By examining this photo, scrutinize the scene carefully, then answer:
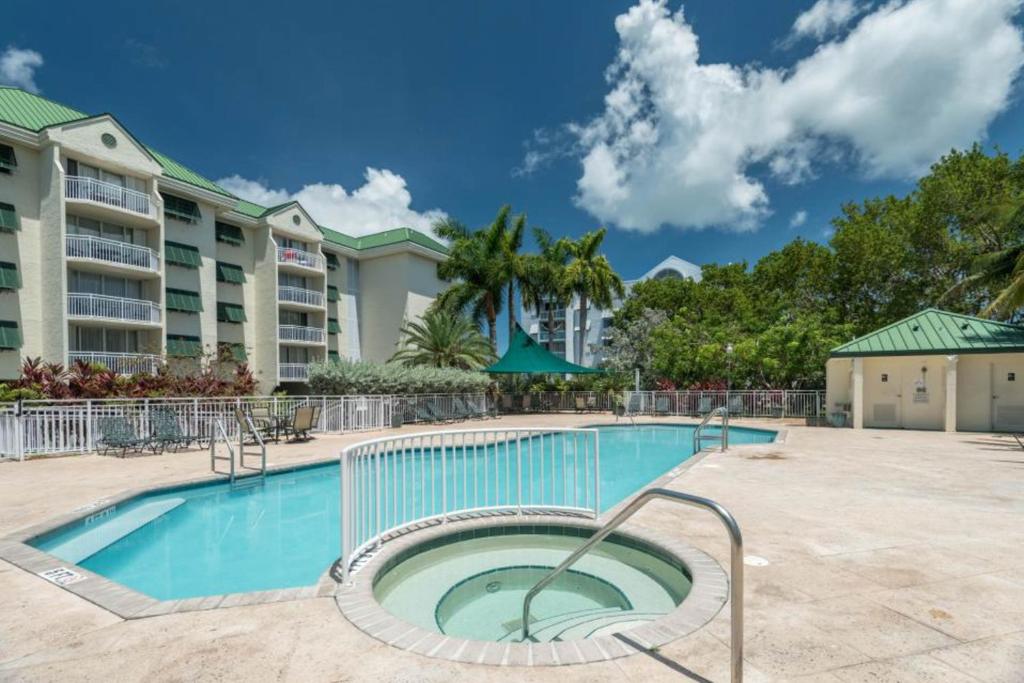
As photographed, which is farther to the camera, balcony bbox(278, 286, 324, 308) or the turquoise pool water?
balcony bbox(278, 286, 324, 308)

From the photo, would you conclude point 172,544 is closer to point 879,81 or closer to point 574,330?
point 879,81

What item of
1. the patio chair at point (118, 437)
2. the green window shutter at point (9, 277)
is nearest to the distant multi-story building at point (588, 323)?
the green window shutter at point (9, 277)

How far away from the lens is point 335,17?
472 inches

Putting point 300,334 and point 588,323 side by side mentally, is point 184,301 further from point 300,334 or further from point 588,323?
point 588,323

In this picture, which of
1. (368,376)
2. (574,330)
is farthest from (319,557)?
(574,330)

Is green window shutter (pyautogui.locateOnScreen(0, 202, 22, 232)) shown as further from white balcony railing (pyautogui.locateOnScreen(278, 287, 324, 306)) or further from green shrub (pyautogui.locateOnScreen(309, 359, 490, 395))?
green shrub (pyautogui.locateOnScreen(309, 359, 490, 395))

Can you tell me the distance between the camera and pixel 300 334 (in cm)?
2556

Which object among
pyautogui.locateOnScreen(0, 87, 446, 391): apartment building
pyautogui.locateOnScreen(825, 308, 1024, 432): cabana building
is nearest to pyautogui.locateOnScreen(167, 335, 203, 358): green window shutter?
pyautogui.locateOnScreen(0, 87, 446, 391): apartment building

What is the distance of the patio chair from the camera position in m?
10.3

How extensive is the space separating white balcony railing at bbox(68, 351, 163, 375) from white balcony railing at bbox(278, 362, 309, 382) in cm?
583

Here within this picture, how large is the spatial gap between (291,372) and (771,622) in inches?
1019

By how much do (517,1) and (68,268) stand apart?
737 inches

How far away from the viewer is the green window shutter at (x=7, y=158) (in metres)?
16.3

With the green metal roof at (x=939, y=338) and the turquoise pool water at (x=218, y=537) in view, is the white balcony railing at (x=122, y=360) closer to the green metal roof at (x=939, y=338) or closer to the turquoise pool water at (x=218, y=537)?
the turquoise pool water at (x=218, y=537)
